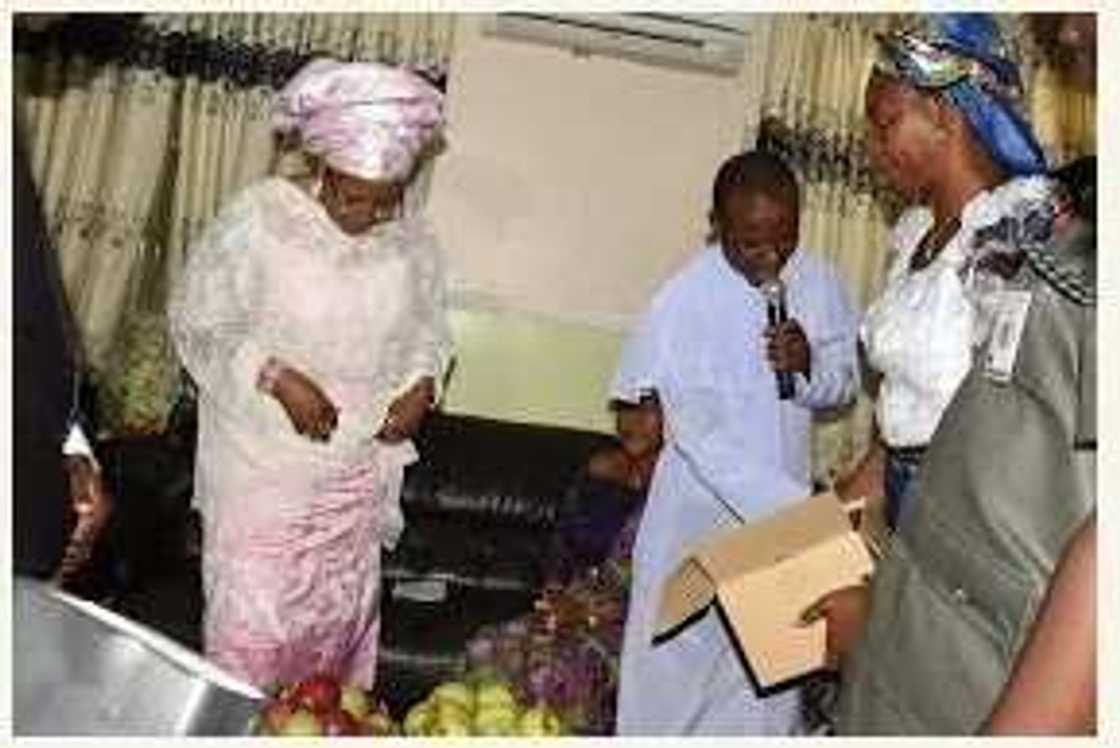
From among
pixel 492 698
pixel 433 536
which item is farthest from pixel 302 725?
pixel 433 536

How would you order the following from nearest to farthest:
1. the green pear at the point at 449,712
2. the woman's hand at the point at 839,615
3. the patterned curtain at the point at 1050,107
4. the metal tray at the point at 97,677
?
the metal tray at the point at 97,677, the woman's hand at the point at 839,615, the green pear at the point at 449,712, the patterned curtain at the point at 1050,107

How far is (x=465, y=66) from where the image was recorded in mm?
5332

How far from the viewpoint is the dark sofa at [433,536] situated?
15.0 ft

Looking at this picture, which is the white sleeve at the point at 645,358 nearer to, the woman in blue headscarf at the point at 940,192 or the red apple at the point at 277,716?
the woman in blue headscarf at the point at 940,192

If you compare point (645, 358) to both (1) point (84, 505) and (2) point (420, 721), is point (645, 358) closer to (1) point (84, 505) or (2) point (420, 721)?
(2) point (420, 721)

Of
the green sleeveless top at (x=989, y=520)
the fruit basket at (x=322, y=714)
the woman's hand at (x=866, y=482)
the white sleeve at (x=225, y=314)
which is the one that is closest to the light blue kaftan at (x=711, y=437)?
the woman's hand at (x=866, y=482)

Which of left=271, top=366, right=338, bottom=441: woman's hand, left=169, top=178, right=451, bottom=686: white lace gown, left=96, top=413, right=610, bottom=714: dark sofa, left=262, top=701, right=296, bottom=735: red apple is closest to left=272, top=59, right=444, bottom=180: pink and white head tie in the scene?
left=169, top=178, right=451, bottom=686: white lace gown

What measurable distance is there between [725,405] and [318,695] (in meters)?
1.57

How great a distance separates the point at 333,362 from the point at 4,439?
2008 millimetres

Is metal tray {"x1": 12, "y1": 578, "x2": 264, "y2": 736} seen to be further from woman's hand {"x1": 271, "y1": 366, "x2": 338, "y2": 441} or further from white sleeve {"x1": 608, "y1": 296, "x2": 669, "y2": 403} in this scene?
white sleeve {"x1": 608, "y1": 296, "x2": 669, "y2": 403}

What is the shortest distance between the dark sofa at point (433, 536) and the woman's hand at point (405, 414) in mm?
1005

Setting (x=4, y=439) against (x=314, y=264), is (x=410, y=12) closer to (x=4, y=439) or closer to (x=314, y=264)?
(x=314, y=264)

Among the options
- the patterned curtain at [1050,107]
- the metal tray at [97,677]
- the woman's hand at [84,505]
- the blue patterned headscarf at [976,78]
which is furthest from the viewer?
the patterned curtain at [1050,107]

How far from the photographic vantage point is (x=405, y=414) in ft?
12.2
